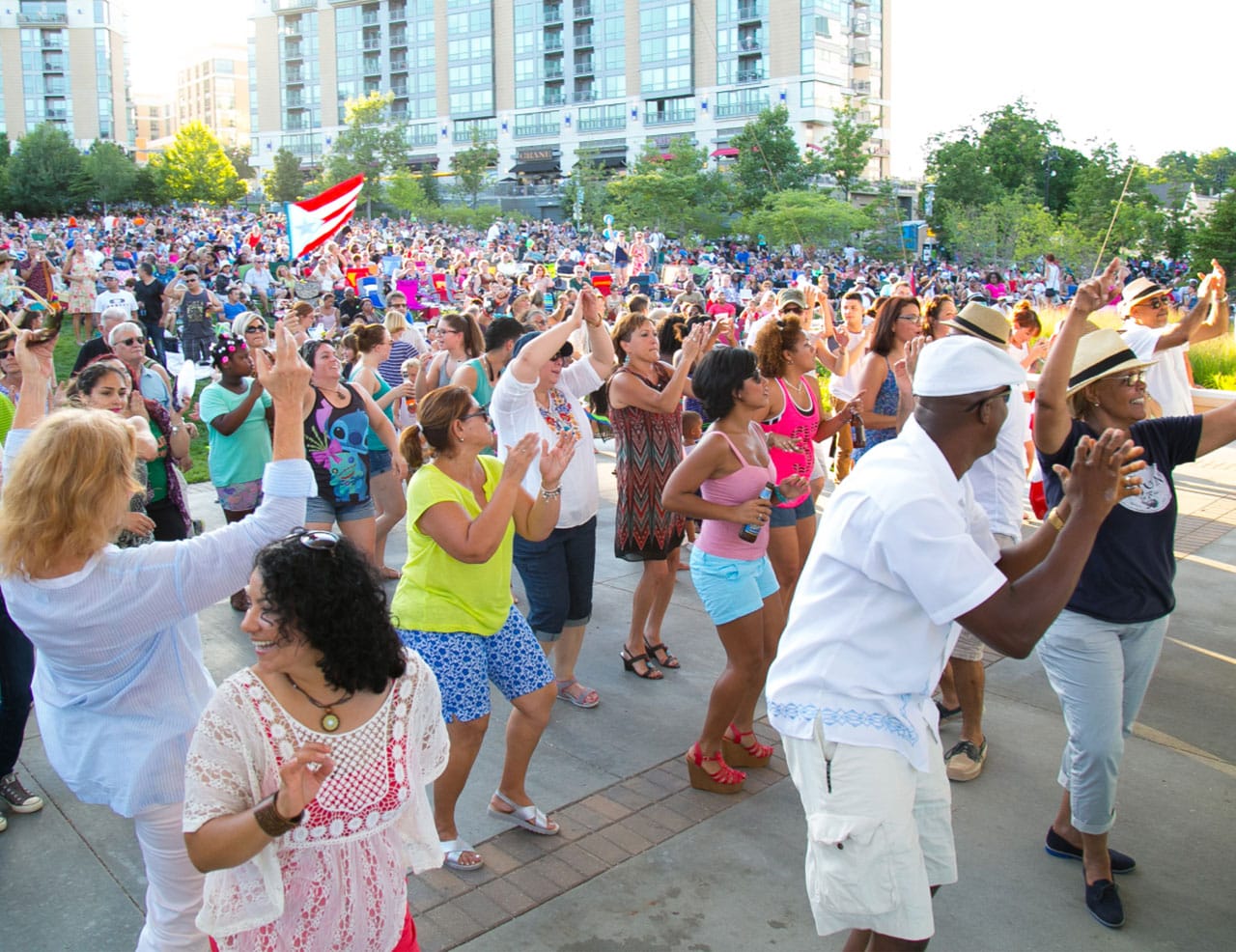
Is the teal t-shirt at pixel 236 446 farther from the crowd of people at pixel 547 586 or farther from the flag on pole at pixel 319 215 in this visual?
the flag on pole at pixel 319 215

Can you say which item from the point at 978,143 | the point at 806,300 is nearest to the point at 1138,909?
the point at 806,300

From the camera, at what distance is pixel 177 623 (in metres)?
2.79

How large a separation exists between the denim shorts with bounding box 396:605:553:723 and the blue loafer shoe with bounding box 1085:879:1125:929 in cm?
203

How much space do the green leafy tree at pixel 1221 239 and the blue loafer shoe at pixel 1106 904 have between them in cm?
2708

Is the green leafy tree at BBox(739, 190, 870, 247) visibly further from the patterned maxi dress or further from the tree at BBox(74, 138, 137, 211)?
the tree at BBox(74, 138, 137, 211)

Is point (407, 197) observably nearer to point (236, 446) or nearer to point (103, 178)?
point (103, 178)

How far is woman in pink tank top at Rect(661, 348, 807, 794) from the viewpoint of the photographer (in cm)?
427

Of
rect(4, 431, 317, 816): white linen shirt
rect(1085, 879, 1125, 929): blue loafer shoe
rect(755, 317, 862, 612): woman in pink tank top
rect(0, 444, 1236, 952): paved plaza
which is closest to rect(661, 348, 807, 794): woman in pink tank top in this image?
rect(0, 444, 1236, 952): paved plaza

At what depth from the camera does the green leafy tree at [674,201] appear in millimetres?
51438

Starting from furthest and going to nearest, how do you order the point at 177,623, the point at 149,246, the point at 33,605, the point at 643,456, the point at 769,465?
the point at 149,246
the point at 643,456
the point at 769,465
the point at 177,623
the point at 33,605

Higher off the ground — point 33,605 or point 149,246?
point 149,246

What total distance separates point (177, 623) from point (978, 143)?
228 feet

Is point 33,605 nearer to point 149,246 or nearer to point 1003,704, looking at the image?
point 1003,704

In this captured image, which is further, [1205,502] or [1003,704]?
[1205,502]
